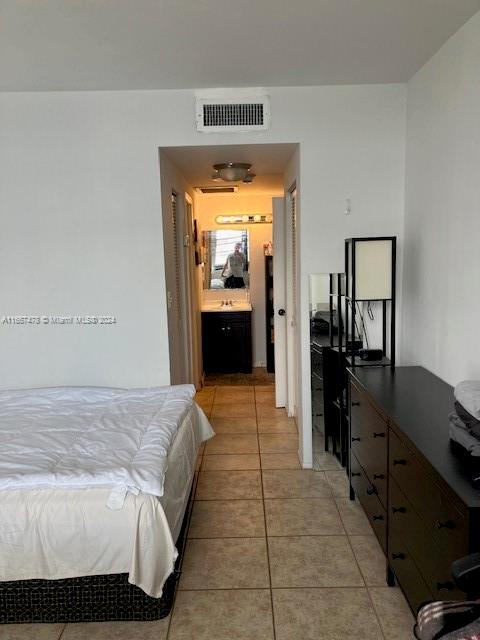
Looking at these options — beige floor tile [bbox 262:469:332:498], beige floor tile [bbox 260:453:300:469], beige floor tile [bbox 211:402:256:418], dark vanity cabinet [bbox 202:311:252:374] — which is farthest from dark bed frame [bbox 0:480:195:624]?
dark vanity cabinet [bbox 202:311:252:374]

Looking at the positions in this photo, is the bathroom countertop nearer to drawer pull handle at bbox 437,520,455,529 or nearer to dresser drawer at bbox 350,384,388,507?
dresser drawer at bbox 350,384,388,507

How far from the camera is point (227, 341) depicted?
6.23 metres

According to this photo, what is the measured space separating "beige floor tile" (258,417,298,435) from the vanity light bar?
2851 mm

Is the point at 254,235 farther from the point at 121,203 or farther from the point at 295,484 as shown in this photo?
the point at 295,484

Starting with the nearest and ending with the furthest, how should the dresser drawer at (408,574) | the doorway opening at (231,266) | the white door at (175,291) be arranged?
1. the dresser drawer at (408,574)
2. the white door at (175,291)
3. the doorway opening at (231,266)

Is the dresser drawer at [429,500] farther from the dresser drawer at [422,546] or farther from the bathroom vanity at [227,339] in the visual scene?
the bathroom vanity at [227,339]

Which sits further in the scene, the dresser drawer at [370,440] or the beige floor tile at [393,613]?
the dresser drawer at [370,440]

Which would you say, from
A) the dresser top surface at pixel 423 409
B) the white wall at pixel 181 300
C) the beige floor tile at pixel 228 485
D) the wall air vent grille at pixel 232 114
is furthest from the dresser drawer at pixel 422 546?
the wall air vent grille at pixel 232 114

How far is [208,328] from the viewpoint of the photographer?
20.3 feet

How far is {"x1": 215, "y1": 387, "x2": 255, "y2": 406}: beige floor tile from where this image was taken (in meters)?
5.09

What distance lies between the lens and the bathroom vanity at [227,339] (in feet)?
20.2

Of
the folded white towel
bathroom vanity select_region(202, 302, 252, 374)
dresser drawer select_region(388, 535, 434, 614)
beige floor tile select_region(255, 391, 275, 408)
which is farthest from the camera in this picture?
bathroom vanity select_region(202, 302, 252, 374)

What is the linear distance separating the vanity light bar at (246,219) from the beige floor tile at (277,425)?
2.85m

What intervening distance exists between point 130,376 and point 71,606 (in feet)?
5.51
